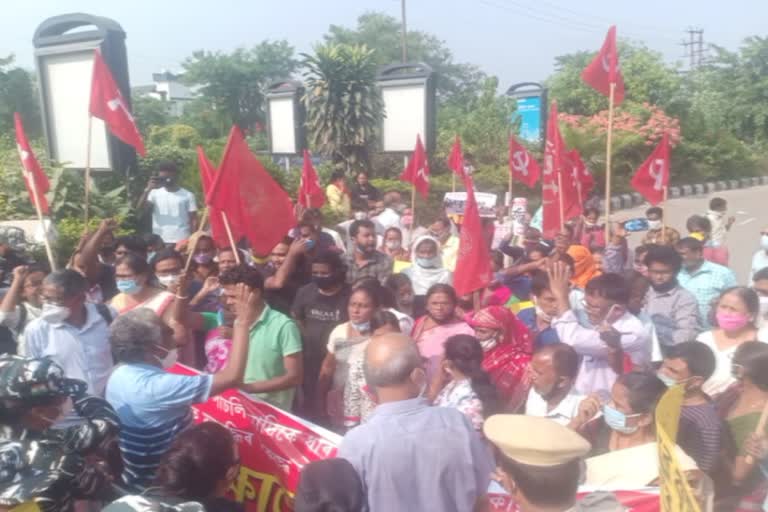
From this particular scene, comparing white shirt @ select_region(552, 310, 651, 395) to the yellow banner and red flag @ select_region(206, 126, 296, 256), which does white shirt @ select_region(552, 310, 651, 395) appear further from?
red flag @ select_region(206, 126, 296, 256)

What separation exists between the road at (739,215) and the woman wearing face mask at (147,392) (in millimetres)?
9581

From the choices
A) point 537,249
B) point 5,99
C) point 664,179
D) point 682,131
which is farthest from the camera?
point 5,99

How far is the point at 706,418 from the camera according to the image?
9.34 feet

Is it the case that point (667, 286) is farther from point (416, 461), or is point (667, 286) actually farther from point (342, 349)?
point (416, 461)

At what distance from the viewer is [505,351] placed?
155 inches

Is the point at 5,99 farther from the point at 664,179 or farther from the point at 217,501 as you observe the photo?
the point at 217,501

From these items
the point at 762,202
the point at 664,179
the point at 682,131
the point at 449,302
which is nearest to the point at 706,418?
the point at 449,302

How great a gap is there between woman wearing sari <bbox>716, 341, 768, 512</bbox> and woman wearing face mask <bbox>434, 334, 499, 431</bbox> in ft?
3.18

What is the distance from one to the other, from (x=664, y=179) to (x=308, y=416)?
15.0ft

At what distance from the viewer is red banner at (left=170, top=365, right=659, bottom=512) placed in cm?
310

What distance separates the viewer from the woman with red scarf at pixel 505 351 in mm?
3672

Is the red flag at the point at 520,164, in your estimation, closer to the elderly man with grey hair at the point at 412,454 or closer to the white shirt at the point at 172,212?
the white shirt at the point at 172,212

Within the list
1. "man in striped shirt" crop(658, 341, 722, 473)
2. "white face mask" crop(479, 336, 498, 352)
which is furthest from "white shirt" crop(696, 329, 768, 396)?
"white face mask" crop(479, 336, 498, 352)

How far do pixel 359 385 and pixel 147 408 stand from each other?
1186 mm
